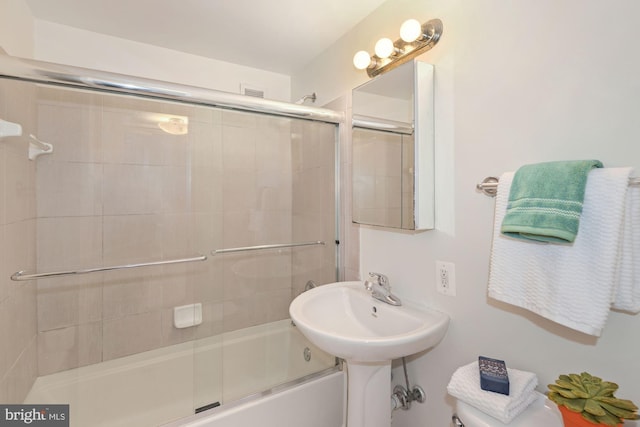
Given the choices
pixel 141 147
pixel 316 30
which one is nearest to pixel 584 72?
pixel 316 30

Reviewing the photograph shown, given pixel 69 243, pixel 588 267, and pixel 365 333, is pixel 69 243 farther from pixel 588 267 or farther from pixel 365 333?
pixel 588 267

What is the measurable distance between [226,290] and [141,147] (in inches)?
38.6

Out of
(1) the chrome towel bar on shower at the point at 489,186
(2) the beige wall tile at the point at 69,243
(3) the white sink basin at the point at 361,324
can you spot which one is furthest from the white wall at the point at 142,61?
(1) the chrome towel bar on shower at the point at 489,186

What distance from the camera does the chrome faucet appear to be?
140cm

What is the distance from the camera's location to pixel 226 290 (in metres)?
1.85

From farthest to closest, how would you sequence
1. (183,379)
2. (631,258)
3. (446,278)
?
(183,379) → (446,278) → (631,258)

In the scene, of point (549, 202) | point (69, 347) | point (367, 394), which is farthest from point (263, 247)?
point (549, 202)

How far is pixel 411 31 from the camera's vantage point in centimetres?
128

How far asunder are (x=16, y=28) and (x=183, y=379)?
1.95 m

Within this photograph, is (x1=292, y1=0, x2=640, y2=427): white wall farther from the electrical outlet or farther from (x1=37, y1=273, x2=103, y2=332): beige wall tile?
(x1=37, y1=273, x2=103, y2=332): beige wall tile

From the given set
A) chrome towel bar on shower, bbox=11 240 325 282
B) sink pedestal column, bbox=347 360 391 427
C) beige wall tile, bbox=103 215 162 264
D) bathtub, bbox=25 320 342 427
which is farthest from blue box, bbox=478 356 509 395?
beige wall tile, bbox=103 215 162 264

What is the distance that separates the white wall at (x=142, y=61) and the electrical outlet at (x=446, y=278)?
1.86 m

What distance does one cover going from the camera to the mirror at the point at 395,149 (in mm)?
1270

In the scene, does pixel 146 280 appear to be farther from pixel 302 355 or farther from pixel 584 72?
pixel 584 72
